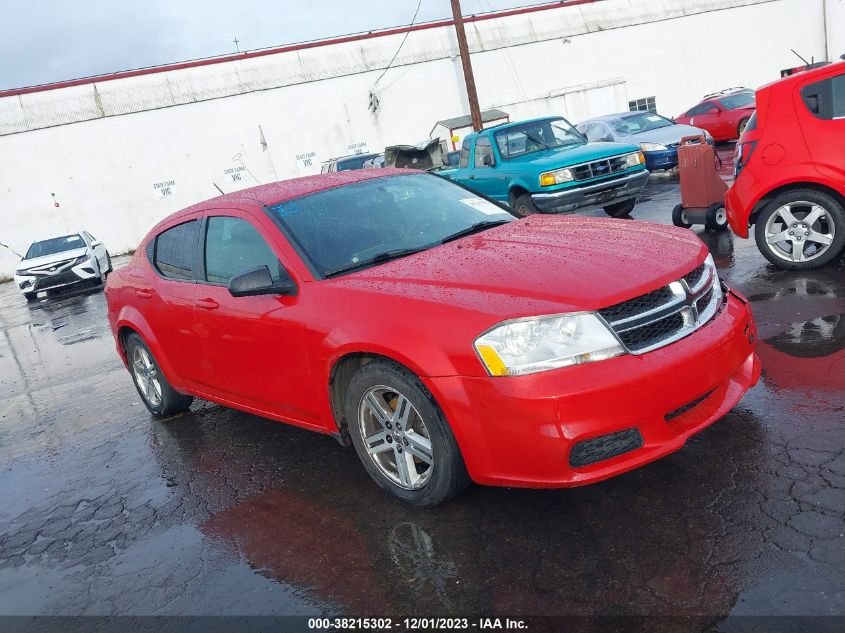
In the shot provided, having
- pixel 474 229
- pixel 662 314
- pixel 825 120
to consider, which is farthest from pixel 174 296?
pixel 825 120

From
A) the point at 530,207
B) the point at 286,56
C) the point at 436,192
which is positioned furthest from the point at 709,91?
the point at 436,192

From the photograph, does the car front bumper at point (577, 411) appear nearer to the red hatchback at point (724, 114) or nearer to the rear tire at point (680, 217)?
the rear tire at point (680, 217)

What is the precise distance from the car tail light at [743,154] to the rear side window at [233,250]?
456 cm

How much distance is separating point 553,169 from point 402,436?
26.2 feet

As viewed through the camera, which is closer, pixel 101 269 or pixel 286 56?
pixel 101 269

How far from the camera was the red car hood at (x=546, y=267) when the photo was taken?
124 inches

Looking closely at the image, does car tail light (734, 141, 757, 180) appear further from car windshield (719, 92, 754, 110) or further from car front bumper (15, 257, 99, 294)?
car front bumper (15, 257, 99, 294)

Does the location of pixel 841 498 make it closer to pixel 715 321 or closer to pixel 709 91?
pixel 715 321

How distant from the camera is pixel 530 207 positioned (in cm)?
1112

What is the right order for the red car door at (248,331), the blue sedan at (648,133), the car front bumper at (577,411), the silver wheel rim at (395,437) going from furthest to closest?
the blue sedan at (648,133) → the red car door at (248,331) → the silver wheel rim at (395,437) → the car front bumper at (577,411)

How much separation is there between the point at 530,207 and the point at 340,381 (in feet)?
25.9

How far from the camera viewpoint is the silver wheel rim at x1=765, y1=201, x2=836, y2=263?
6.24 meters

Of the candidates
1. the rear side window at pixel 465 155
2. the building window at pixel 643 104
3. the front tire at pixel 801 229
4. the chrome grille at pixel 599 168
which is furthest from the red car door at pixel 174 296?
the building window at pixel 643 104

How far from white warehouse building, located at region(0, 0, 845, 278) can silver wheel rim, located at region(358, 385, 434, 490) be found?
92.1 feet
